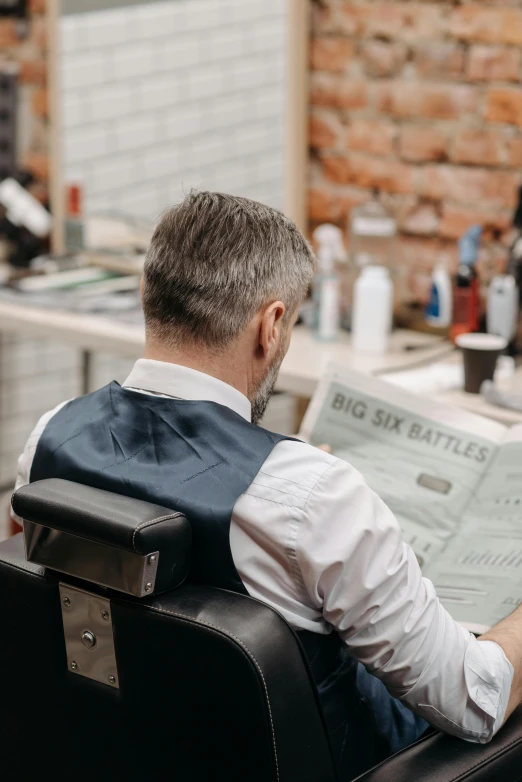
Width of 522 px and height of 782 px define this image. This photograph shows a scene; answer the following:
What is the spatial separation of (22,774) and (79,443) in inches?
18.1

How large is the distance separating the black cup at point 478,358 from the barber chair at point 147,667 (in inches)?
49.1

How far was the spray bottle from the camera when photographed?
3.01 meters

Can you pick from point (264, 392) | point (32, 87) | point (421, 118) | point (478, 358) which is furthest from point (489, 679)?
point (32, 87)

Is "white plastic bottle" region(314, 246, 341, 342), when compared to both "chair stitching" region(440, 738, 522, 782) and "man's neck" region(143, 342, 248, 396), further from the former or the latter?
"chair stitching" region(440, 738, 522, 782)

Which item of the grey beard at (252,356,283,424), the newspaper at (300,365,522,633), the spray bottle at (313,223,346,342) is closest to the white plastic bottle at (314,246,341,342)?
the spray bottle at (313,223,346,342)

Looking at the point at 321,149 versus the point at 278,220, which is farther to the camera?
the point at 321,149

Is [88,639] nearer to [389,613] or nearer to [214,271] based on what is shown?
[389,613]

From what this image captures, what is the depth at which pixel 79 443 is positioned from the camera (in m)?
1.38

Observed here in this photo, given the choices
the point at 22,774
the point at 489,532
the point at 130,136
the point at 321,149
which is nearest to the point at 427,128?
the point at 321,149

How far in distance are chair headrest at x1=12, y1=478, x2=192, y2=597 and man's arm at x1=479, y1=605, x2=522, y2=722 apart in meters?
0.46

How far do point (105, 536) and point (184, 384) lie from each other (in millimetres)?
254

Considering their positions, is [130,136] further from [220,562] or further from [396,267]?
[220,562]

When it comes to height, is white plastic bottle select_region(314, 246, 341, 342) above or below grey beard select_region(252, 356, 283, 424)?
below

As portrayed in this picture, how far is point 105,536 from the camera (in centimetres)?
119
